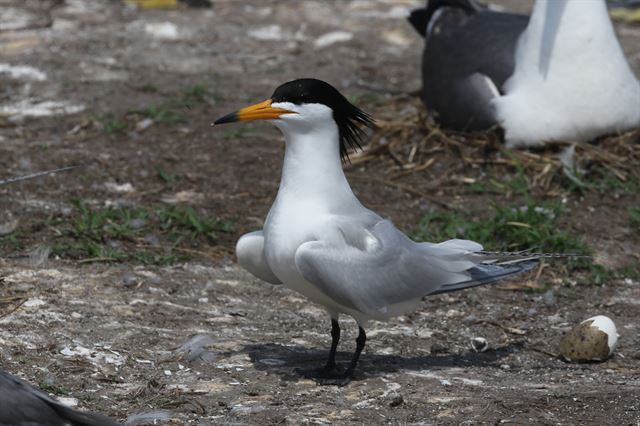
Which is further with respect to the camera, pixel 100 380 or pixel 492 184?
pixel 492 184

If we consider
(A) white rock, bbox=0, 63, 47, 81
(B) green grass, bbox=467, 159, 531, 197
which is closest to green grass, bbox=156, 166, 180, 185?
(B) green grass, bbox=467, 159, 531, 197

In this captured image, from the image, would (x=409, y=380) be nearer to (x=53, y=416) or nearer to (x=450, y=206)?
(x=53, y=416)

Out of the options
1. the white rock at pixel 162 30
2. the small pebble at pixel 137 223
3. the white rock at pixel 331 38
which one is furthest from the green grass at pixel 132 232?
the white rock at pixel 331 38

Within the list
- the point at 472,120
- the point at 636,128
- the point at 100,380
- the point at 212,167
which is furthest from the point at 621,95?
the point at 100,380

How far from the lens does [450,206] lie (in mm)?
6867

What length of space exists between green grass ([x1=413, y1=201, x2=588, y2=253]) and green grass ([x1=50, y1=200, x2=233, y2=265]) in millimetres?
1134

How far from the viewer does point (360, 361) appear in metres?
5.00

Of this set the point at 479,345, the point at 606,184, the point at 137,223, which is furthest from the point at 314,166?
the point at 606,184

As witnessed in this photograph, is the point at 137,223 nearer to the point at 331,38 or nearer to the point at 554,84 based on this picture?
the point at 554,84

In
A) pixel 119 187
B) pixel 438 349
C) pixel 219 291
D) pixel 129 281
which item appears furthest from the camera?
pixel 119 187

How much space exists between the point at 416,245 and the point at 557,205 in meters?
1.97

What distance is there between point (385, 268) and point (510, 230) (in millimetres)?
1811

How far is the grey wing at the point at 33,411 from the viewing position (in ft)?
11.6

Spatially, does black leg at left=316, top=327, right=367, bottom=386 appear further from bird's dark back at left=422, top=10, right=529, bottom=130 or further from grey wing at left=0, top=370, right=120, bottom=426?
bird's dark back at left=422, top=10, right=529, bottom=130
